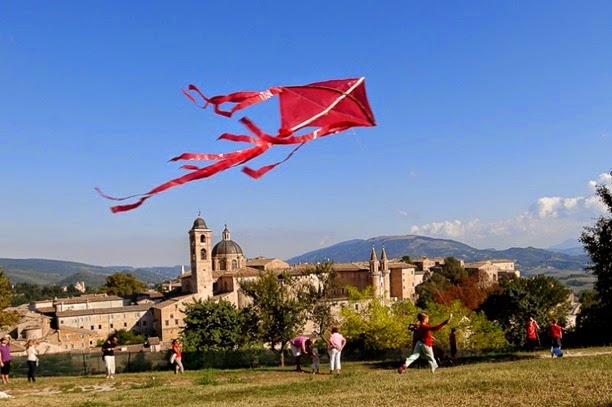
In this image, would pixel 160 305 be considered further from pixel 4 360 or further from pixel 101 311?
pixel 4 360

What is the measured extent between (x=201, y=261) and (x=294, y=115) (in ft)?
317

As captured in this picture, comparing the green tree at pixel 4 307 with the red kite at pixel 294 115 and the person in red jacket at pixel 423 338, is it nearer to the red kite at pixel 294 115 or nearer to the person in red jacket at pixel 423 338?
the person in red jacket at pixel 423 338

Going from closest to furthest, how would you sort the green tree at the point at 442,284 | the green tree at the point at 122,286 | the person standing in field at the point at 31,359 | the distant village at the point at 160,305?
the person standing in field at the point at 31,359
the distant village at the point at 160,305
the green tree at the point at 442,284
the green tree at the point at 122,286

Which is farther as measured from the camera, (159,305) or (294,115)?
(159,305)

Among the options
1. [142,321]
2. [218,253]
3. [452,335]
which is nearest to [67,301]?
[142,321]

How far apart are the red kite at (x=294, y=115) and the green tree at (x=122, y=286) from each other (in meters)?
132

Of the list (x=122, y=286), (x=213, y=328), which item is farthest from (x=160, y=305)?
(x=213, y=328)

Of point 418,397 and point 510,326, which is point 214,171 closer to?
point 418,397

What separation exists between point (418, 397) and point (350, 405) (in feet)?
4.28

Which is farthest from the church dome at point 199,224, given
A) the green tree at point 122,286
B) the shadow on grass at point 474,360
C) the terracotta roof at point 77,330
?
the shadow on grass at point 474,360

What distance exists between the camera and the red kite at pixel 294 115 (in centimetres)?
232

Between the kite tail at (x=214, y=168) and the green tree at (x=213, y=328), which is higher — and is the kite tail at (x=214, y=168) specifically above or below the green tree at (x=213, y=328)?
above

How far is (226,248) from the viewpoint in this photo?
11569 cm

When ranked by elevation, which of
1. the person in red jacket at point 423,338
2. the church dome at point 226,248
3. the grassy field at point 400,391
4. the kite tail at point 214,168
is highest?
the church dome at point 226,248
